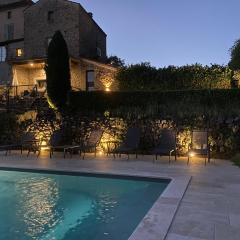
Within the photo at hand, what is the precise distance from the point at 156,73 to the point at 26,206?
14.3m

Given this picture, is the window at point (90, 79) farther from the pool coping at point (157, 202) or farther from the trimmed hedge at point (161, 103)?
the pool coping at point (157, 202)

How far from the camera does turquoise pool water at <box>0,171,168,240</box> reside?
683cm

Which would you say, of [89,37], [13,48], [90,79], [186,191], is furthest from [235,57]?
[13,48]

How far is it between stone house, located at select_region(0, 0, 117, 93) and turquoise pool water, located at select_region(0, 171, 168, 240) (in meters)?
14.9

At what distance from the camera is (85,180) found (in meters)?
10.9

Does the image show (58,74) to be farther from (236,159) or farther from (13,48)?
(13,48)

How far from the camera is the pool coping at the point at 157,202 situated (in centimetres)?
558

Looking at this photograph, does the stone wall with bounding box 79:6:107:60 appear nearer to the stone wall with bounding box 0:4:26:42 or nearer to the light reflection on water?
the stone wall with bounding box 0:4:26:42

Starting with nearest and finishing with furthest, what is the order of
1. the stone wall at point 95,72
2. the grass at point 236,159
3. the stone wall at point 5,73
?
the grass at point 236,159
the stone wall at point 95,72
the stone wall at point 5,73

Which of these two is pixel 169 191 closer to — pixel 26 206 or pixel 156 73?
pixel 26 206

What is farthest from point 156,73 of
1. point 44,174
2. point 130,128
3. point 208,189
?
point 208,189

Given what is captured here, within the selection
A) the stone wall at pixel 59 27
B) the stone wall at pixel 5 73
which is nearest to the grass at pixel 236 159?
the stone wall at pixel 59 27

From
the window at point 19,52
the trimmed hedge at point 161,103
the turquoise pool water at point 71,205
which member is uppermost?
the window at point 19,52

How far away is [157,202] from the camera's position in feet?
24.1
